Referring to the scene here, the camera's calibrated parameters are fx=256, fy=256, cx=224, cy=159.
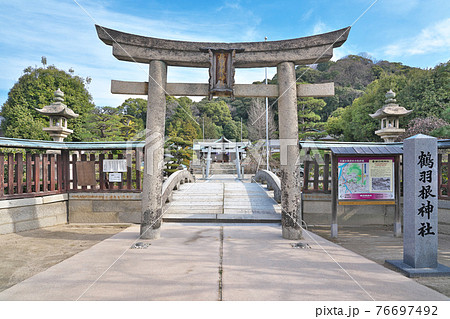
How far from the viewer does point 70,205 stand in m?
7.83

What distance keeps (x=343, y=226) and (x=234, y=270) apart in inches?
187

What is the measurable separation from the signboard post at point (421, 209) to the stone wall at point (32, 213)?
27.5ft

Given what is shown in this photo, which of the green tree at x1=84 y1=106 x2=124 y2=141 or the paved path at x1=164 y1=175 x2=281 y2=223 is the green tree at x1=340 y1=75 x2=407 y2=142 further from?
the green tree at x1=84 y1=106 x2=124 y2=141

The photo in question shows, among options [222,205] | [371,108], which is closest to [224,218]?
[222,205]

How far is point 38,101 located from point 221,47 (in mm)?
27326

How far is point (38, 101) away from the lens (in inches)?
1014

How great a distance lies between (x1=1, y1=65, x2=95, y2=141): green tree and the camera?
899 inches

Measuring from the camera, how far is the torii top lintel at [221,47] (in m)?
5.90

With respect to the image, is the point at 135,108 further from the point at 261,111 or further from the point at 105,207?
the point at 105,207

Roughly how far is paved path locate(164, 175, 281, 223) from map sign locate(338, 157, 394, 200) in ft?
6.92

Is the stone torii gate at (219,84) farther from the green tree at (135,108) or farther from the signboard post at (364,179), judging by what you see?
the green tree at (135,108)

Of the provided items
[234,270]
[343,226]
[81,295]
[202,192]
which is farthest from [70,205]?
[343,226]

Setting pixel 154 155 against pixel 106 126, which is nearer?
pixel 154 155

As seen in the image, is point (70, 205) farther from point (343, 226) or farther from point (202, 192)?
point (343, 226)
